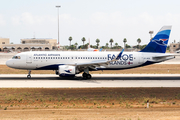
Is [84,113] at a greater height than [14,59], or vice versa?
[14,59]

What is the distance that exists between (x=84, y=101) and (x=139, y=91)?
7.53 metres

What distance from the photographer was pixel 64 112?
1845cm

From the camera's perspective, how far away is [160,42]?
133ft

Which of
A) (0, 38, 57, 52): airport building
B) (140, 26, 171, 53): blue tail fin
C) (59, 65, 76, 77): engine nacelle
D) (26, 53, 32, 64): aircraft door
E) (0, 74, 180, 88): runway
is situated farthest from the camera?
(0, 38, 57, 52): airport building

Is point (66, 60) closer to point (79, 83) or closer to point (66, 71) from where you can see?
point (66, 71)

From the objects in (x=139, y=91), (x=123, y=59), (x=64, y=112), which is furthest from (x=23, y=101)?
(x=123, y=59)

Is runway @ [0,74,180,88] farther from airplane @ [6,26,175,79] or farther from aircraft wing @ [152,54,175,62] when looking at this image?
aircraft wing @ [152,54,175,62]

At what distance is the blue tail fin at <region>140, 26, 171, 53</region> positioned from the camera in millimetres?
40500

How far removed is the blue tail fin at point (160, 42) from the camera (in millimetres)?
40500

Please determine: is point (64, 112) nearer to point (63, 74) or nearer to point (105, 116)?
point (105, 116)

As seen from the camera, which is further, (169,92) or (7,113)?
(169,92)

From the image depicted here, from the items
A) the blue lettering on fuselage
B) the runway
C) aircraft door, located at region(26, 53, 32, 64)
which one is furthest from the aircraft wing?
aircraft door, located at region(26, 53, 32, 64)

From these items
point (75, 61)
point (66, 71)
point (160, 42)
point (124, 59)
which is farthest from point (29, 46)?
point (160, 42)

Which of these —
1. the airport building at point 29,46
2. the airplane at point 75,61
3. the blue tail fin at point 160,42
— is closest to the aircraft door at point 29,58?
the airplane at point 75,61
